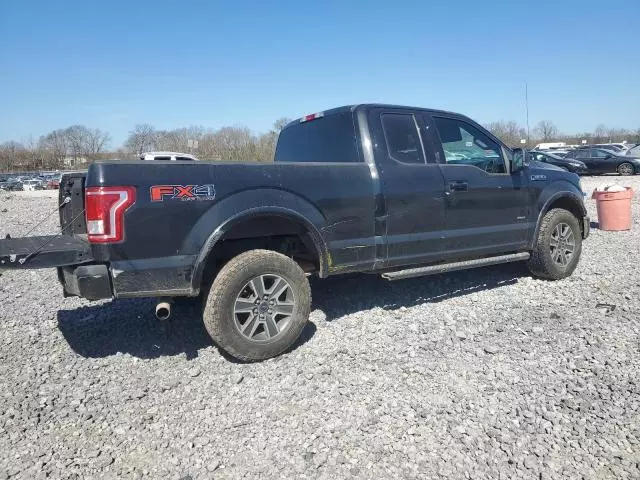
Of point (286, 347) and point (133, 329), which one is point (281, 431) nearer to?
point (286, 347)

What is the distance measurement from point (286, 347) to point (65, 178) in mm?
2369

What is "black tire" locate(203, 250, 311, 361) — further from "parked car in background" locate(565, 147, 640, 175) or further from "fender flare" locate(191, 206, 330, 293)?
"parked car in background" locate(565, 147, 640, 175)

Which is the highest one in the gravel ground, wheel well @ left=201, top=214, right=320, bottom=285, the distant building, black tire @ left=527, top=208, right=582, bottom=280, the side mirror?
the distant building

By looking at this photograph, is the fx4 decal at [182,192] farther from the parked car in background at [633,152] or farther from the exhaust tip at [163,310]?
the parked car in background at [633,152]

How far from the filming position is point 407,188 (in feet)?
15.3

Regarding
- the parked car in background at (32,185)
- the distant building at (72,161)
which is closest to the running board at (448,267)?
the parked car in background at (32,185)

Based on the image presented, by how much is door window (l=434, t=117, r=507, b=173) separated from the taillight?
3234 mm

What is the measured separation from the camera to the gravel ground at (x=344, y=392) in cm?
270

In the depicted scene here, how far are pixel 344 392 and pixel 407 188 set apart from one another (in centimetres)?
206

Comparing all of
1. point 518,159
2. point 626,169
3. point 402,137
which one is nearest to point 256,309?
point 402,137

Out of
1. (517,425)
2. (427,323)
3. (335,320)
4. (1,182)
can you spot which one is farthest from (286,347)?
(1,182)

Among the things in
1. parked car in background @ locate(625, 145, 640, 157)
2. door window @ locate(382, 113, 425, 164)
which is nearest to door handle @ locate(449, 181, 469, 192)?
door window @ locate(382, 113, 425, 164)

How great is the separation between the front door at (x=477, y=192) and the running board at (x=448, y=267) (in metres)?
0.09

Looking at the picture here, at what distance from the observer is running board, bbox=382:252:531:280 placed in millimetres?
4648
